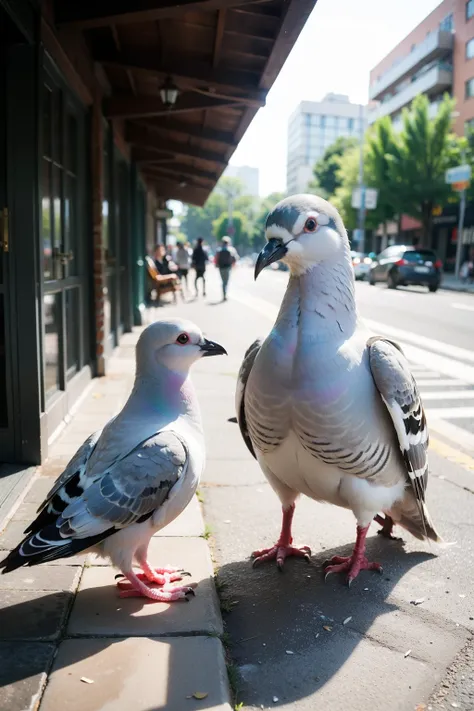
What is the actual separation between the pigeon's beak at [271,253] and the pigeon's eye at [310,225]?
117 millimetres

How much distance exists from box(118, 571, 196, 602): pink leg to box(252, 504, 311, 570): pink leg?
0.50 meters

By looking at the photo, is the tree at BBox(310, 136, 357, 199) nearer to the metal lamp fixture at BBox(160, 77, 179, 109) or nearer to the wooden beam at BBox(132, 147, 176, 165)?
the wooden beam at BBox(132, 147, 176, 165)

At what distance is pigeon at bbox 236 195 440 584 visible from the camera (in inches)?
102

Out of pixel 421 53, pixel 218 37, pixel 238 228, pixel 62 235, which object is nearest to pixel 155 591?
pixel 62 235

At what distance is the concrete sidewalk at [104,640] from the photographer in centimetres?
215

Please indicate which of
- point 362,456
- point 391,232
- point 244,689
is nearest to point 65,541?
point 244,689

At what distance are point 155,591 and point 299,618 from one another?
618mm

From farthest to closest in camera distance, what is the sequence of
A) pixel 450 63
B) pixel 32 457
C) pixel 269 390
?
pixel 450 63 → pixel 32 457 → pixel 269 390

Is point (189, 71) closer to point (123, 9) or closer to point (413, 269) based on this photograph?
point (123, 9)

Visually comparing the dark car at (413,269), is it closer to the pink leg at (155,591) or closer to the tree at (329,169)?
the pink leg at (155,591)

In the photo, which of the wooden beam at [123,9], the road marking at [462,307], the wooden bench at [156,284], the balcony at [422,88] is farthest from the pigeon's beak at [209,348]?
the balcony at [422,88]

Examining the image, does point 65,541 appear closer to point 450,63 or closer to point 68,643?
point 68,643

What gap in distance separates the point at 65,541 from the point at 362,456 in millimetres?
1234

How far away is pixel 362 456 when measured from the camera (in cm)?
274
